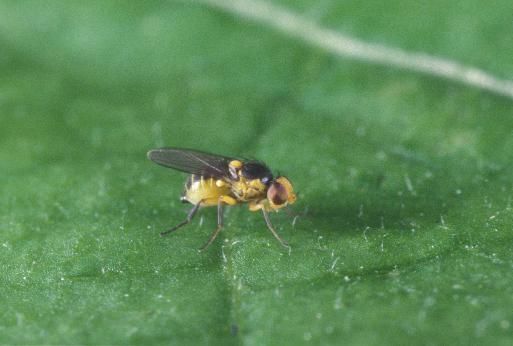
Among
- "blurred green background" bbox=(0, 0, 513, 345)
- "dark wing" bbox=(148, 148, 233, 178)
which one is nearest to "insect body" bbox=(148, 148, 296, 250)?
"dark wing" bbox=(148, 148, 233, 178)

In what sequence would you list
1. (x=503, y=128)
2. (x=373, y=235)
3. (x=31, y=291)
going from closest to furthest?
(x=31, y=291) → (x=373, y=235) → (x=503, y=128)

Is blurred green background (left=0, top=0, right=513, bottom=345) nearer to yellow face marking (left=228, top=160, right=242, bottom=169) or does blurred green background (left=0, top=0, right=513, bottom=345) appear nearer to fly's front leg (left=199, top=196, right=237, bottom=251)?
fly's front leg (left=199, top=196, right=237, bottom=251)

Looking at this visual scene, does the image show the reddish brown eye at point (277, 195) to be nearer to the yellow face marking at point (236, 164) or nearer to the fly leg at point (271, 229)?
the fly leg at point (271, 229)

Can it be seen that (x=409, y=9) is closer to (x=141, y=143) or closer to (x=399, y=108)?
(x=399, y=108)

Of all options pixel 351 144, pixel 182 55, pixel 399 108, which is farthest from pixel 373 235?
pixel 182 55

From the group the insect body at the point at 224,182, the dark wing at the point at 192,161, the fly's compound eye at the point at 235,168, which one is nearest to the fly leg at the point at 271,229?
the insect body at the point at 224,182

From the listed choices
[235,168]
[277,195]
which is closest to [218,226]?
[277,195]
